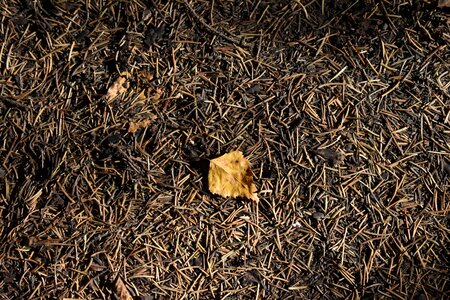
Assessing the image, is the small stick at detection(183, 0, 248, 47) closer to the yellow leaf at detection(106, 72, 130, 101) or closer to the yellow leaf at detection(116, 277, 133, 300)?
the yellow leaf at detection(106, 72, 130, 101)

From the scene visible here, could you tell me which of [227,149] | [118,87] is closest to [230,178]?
[227,149]

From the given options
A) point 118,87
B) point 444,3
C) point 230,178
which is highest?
point 444,3

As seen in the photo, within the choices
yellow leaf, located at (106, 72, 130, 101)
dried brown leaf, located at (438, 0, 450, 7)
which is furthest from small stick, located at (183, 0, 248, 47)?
dried brown leaf, located at (438, 0, 450, 7)

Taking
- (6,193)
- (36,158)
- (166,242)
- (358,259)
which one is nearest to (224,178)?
(166,242)

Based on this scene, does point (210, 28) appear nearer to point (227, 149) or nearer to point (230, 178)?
point (227, 149)

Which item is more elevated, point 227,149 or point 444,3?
point 444,3
